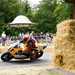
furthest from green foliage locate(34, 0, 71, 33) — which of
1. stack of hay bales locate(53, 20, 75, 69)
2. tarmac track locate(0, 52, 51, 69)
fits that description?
stack of hay bales locate(53, 20, 75, 69)

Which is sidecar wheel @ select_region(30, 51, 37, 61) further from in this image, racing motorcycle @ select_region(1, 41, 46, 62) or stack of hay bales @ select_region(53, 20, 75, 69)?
stack of hay bales @ select_region(53, 20, 75, 69)

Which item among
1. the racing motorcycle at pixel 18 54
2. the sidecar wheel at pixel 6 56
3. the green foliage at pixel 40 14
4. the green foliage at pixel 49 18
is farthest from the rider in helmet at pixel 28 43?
the green foliage at pixel 49 18

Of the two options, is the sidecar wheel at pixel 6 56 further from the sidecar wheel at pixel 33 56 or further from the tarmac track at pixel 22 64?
the sidecar wheel at pixel 33 56

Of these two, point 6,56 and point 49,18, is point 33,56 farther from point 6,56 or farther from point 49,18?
point 49,18

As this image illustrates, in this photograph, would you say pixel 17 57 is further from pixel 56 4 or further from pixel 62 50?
pixel 56 4

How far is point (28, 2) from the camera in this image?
7494 cm

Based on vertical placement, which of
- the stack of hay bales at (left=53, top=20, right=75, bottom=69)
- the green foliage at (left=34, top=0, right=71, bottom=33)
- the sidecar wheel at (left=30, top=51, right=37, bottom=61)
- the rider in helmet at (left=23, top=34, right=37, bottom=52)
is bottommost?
the green foliage at (left=34, top=0, right=71, bottom=33)

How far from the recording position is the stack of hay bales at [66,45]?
39.0 feet

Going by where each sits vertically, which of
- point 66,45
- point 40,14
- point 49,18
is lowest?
point 49,18

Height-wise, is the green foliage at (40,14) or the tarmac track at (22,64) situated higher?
the tarmac track at (22,64)

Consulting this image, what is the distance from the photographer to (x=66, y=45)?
1227 cm

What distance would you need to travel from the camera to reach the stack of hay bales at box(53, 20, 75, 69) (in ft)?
39.0

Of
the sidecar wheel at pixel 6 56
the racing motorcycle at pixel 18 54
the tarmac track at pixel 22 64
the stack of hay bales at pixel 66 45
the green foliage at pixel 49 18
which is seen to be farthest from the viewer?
the green foliage at pixel 49 18

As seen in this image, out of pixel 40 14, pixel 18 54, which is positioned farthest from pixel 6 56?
pixel 40 14
